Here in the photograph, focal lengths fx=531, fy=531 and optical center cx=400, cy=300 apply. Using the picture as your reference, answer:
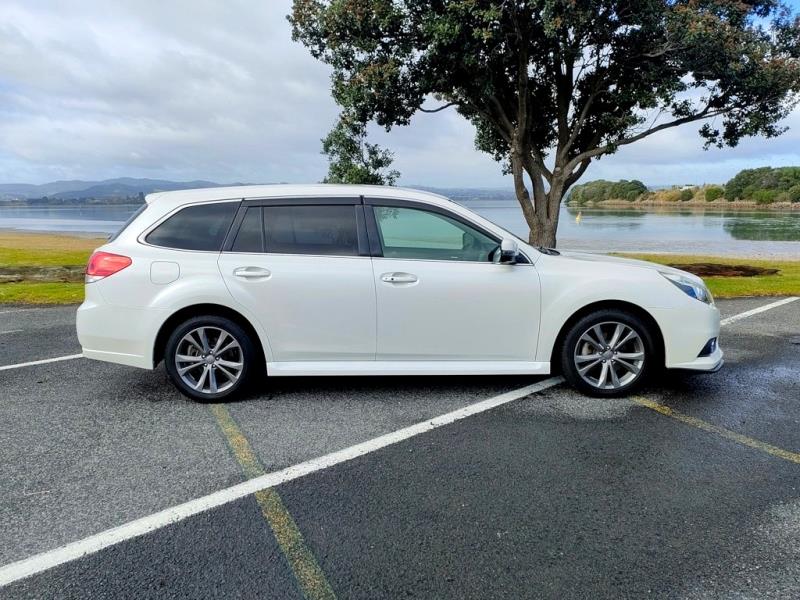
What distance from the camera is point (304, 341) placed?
4.35m

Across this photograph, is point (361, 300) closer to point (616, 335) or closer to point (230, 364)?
point (230, 364)

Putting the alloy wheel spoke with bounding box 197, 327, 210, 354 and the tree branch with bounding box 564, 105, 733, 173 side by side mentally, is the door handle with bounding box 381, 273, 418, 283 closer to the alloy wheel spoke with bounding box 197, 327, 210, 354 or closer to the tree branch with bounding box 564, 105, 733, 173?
the alloy wheel spoke with bounding box 197, 327, 210, 354

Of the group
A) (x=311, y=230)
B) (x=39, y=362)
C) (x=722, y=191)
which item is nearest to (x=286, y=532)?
(x=311, y=230)

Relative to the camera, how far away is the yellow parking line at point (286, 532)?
87.5 inches

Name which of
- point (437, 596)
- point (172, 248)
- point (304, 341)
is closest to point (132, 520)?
point (437, 596)

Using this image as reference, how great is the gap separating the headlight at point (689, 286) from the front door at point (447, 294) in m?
1.19

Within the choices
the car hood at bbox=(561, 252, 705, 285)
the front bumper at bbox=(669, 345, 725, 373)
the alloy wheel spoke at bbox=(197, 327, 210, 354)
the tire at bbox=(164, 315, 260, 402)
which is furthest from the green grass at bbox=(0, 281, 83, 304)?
the front bumper at bbox=(669, 345, 725, 373)

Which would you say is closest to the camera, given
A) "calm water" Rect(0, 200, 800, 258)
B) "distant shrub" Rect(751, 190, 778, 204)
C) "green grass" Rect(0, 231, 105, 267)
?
"green grass" Rect(0, 231, 105, 267)

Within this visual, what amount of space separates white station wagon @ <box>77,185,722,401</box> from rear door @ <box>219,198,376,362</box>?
11 mm

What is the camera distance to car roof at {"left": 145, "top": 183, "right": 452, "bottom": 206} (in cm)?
451

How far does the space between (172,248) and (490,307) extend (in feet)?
8.67

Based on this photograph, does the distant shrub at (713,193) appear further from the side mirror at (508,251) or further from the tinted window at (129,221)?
the tinted window at (129,221)

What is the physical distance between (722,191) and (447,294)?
14834 centimetres

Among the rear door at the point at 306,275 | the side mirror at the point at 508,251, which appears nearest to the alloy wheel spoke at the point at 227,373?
the rear door at the point at 306,275
